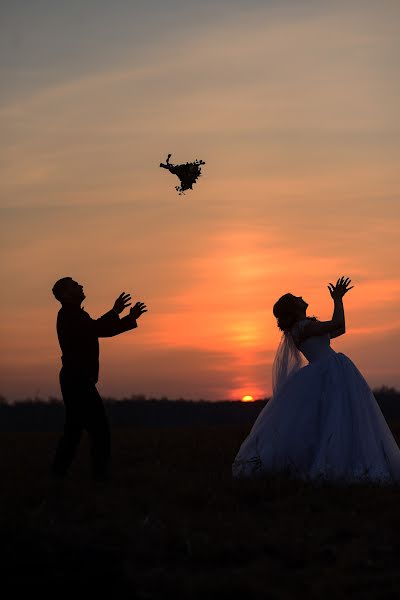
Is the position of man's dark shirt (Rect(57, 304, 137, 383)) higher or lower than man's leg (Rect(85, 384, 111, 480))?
higher

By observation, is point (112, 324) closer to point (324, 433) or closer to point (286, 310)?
point (286, 310)

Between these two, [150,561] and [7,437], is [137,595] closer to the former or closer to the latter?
[150,561]

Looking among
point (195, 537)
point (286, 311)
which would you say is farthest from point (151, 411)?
point (195, 537)

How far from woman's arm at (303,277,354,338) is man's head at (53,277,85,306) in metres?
3.35

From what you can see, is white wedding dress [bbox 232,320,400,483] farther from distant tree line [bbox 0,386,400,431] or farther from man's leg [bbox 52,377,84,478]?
distant tree line [bbox 0,386,400,431]

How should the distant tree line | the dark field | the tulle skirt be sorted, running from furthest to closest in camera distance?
the distant tree line < the tulle skirt < the dark field

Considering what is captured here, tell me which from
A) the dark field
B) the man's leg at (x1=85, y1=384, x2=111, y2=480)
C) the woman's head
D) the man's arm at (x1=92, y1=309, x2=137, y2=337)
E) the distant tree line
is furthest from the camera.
Answer: the distant tree line

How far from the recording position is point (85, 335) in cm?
1418

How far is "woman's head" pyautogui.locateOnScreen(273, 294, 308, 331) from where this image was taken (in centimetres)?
1510

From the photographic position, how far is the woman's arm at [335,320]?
47.4 feet

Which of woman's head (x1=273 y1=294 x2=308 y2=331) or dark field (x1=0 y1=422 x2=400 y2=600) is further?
woman's head (x1=273 y1=294 x2=308 y2=331)

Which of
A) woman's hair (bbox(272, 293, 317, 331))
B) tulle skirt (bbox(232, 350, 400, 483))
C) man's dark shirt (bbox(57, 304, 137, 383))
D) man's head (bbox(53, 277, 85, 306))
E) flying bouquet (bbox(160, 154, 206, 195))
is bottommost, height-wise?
tulle skirt (bbox(232, 350, 400, 483))

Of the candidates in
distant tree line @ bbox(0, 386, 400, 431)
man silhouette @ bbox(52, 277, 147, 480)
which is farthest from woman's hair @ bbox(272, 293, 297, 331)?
distant tree line @ bbox(0, 386, 400, 431)

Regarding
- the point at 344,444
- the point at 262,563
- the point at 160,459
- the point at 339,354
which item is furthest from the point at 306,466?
the point at 262,563
